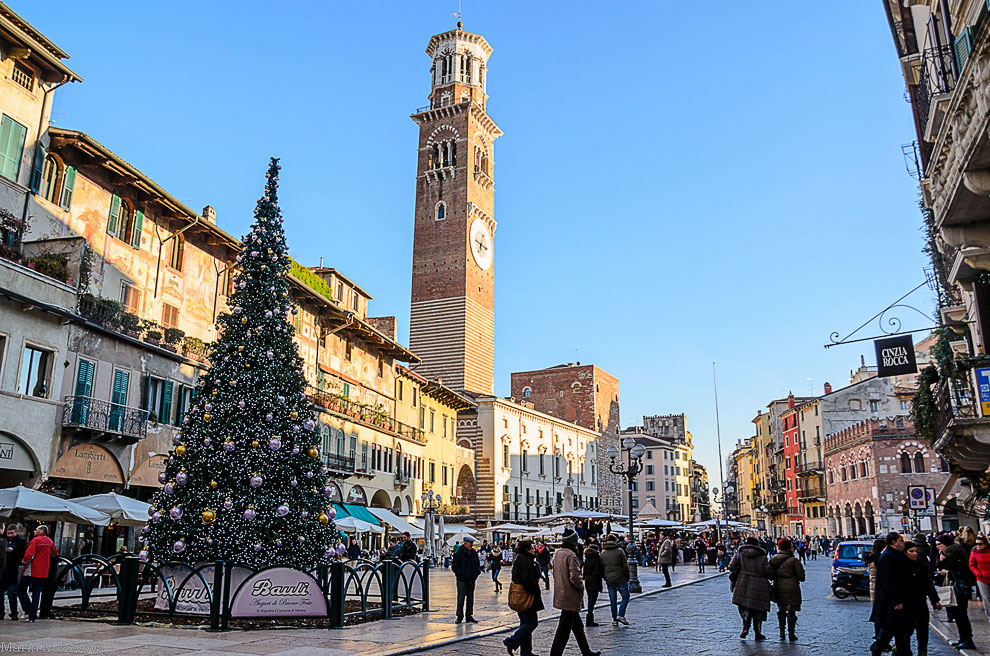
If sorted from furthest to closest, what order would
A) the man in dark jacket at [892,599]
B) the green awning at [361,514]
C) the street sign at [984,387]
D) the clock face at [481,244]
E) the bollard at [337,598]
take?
the clock face at [481,244] → the green awning at [361,514] → the street sign at [984,387] → the bollard at [337,598] → the man in dark jacket at [892,599]

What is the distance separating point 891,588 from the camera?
8.73m

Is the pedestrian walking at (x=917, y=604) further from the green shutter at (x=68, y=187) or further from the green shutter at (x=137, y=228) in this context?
the green shutter at (x=137, y=228)

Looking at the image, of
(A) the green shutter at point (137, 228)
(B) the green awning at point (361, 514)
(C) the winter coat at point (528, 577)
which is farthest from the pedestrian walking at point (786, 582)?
(A) the green shutter at point (137, 228)

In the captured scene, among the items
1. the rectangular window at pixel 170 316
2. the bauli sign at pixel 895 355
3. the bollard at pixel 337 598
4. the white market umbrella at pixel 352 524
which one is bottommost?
the bollard at pixel 337 598

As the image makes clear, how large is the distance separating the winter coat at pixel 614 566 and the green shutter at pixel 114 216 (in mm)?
16340

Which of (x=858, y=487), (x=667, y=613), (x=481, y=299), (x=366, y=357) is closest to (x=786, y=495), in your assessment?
(x=858, y=487)

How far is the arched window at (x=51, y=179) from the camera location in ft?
65.8

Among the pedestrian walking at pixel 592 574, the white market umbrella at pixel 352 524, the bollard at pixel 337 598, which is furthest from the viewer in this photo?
the white market umbrella at pixel 352 524

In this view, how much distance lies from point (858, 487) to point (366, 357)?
3441 cm

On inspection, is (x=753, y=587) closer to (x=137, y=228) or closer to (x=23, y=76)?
(x=137, y=228)

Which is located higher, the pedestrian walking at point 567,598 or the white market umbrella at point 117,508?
→ the white market umbrella at point 117,508

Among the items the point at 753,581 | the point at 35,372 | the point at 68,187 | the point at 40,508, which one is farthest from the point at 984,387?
the point at 68,187

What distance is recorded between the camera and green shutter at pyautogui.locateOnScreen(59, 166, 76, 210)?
67.2 ft

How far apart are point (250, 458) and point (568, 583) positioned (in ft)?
21.9
